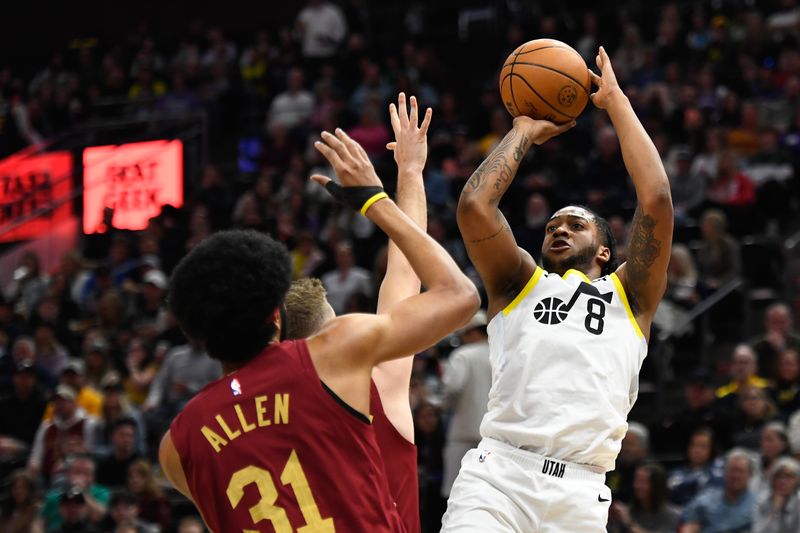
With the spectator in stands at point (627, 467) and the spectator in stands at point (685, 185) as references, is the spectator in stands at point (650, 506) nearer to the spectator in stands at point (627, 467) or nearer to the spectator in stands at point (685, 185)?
the spectator in stands at point (627, 467)

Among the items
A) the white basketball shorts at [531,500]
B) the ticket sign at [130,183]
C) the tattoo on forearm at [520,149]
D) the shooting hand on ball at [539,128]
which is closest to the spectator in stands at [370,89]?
the ticket sign at [130,183]

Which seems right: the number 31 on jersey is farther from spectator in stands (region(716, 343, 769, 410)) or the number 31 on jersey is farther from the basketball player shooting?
spectator in stands (region(716, 343, 769, 410))

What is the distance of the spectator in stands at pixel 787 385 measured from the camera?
10.6m

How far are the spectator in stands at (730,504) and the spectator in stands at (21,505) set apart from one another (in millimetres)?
5097

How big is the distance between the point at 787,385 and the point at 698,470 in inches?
46.3

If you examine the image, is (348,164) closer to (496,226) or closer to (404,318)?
(404,318)

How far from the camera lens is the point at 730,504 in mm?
9570

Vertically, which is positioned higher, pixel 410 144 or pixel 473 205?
pixel 410 144

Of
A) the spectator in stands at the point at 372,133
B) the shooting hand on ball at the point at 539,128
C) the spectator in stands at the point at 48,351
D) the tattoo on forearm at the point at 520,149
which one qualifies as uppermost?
the spectator in stands at the point at 372,133

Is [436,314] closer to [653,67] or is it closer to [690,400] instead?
[690,400]

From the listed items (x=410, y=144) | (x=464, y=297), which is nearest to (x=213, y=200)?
(x=410, y=144)

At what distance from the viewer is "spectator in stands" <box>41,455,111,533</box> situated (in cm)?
1059

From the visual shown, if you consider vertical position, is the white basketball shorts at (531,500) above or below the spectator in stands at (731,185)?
below

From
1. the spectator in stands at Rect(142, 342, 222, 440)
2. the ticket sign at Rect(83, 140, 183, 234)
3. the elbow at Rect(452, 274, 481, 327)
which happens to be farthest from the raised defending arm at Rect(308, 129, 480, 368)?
the ticket sign at Rect(83, 140, 183, 234)
